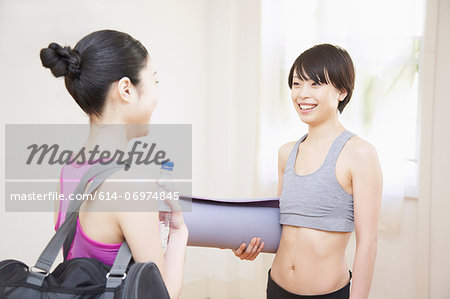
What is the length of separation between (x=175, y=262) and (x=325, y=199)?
66 cm

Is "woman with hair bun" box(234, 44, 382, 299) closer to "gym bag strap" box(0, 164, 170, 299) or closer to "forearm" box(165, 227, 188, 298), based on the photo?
"forearm" box(165, 227, 188, 298)

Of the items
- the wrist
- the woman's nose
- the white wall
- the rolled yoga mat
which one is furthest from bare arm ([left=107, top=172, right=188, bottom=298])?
the white wall

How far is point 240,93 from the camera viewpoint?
3117 mm

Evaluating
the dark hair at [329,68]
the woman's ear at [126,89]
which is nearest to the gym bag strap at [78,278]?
the woman's ear at [126,89]

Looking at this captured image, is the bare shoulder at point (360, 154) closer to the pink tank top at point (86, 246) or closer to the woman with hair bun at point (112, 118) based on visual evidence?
the woman with hair bun at point (112, 118)

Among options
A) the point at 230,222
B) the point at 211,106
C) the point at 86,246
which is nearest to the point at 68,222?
the point at 86,246

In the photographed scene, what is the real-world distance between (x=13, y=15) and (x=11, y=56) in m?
0.19

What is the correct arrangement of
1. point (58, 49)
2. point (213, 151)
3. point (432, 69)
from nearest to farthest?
point (58, 49) → point (432, 69) → point (213, 151)

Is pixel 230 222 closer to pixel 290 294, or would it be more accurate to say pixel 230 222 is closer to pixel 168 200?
pixel 290 294

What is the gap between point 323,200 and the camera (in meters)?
1.45

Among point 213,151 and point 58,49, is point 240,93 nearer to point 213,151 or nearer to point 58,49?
point 213,151

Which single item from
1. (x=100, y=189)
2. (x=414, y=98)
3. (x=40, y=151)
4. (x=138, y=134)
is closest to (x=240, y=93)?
(x=414, y=98)

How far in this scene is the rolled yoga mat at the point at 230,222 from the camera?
59.8 inches

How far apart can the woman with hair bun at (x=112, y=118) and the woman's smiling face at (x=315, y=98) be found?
67 cm
